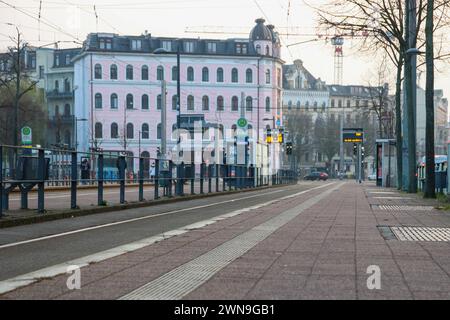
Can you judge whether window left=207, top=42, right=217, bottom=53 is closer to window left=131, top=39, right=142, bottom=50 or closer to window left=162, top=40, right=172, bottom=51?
window left=162, top=40, right=172, bottom=51

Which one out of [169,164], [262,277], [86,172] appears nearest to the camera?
[262,277]

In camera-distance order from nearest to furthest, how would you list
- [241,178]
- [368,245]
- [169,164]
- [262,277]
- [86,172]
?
[262,277] < [368,245] < [86,172] < [169,164] < [241,178]

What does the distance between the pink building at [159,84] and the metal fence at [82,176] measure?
2749 inches

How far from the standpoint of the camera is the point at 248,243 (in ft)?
35.4

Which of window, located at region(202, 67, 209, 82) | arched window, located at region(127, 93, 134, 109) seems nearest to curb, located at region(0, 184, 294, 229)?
arched window, located at region(127, 93, 134, 109)

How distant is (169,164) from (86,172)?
26.6 feet

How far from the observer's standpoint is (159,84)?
101750 millimetres

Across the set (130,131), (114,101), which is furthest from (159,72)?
(130,131)

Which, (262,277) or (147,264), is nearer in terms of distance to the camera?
(262,277)

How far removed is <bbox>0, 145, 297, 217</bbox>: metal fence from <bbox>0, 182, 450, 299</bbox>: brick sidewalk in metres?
4.14

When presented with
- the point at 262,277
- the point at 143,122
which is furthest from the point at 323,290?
the point at 143,122

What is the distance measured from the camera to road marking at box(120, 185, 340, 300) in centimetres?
638

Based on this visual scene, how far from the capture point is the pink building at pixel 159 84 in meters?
100
